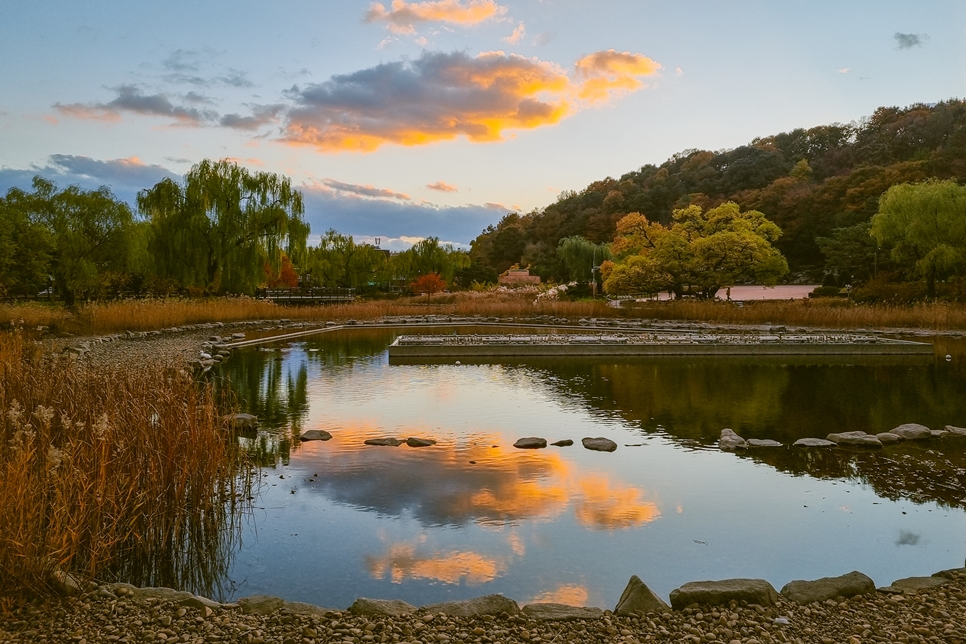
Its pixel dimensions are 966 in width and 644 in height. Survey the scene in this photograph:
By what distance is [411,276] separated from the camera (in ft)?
191

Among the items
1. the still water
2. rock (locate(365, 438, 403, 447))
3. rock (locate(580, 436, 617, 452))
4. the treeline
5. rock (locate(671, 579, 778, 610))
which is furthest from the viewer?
the treeline

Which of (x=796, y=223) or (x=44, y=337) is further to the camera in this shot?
(x=796, y=223)

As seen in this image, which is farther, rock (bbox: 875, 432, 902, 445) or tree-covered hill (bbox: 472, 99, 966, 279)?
tree-covered hill (bbox: 472, 99, 966, 279)

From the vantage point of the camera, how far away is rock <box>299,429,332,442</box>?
769 centimetres

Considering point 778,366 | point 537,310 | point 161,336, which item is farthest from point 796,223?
point 161,336

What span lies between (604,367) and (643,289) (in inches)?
656

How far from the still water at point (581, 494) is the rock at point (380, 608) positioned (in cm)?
38

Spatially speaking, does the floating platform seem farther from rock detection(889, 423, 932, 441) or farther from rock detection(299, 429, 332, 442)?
rock detection(889, 423, 932, 441)

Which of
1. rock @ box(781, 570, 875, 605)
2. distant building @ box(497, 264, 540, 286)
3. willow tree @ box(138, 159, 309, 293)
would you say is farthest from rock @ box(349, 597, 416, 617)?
distant building @ box(497, 264, 540, 286)

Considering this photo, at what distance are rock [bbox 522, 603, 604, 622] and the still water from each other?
1.31 feet

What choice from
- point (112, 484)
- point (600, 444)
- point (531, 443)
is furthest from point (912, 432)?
point (112, 484)

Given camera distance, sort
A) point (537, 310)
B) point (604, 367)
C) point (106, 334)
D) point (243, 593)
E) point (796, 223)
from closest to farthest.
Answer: point (243, 593)
point (604, 367)
point (106, 334)
point (537, 310)
point (796, 223)

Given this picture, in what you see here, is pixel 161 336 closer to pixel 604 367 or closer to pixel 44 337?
pixel 44 337

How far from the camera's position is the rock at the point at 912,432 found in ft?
25.3
